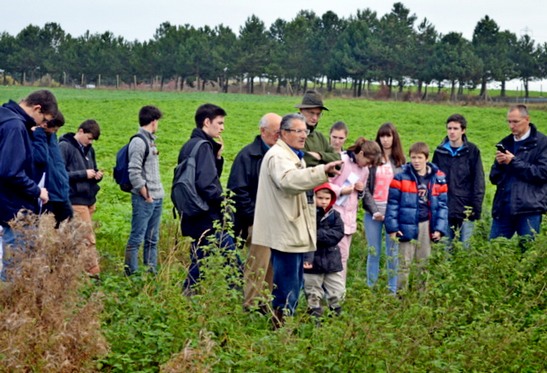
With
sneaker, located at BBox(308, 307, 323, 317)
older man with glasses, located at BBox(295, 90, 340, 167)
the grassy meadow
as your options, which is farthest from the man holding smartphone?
sneaker, located at BBox(308, 307, 323, 317)

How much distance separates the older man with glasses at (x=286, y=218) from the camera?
7.48m

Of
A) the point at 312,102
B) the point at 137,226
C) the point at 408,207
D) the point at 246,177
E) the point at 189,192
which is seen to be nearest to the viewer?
the point at 189,192

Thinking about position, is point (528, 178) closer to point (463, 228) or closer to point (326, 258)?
point (463, 228)

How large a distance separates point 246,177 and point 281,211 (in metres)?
1.03

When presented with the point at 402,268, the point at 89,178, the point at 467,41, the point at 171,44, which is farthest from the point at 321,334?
the point at 171,44

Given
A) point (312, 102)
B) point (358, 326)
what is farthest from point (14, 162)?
point (312, 102)

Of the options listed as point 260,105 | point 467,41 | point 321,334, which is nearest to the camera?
point 321,334

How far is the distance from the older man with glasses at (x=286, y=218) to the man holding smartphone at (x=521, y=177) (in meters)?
3.15

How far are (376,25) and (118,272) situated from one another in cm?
11134

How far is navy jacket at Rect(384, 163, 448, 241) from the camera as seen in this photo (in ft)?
30.3

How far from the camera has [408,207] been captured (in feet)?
30.4

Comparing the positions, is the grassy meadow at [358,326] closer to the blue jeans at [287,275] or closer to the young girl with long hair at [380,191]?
the blue jeans at [287,275]

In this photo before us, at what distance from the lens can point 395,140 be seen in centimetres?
1004

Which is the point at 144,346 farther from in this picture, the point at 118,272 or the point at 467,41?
the point at 467,41
